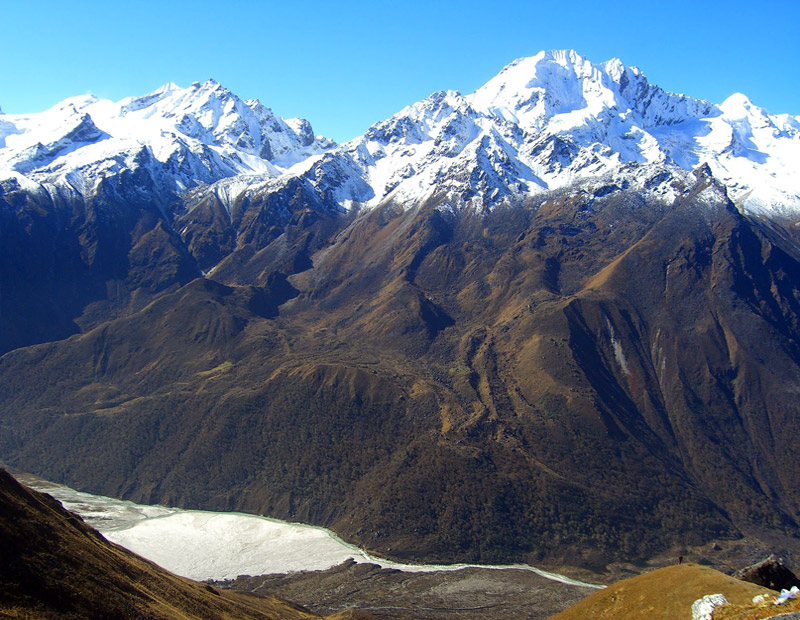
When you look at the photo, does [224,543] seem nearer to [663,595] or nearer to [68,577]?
[68,577]

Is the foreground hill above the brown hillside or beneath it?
beneath

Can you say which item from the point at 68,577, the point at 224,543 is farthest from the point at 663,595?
the point at 224,543

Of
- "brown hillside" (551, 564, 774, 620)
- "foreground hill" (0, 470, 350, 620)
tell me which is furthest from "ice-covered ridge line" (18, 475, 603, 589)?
"brown hillside" (551, 564, 774, 620)

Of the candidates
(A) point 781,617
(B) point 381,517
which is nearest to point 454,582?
(B) point 381,517

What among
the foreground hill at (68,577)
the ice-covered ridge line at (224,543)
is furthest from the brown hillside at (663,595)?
the ice-covered ridge line at (224,543)

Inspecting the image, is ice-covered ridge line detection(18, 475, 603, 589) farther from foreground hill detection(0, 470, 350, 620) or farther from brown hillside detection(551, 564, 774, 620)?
brown hillside detection(551, 564, 774, 620)

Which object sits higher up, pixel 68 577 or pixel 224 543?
pixel 68 577
